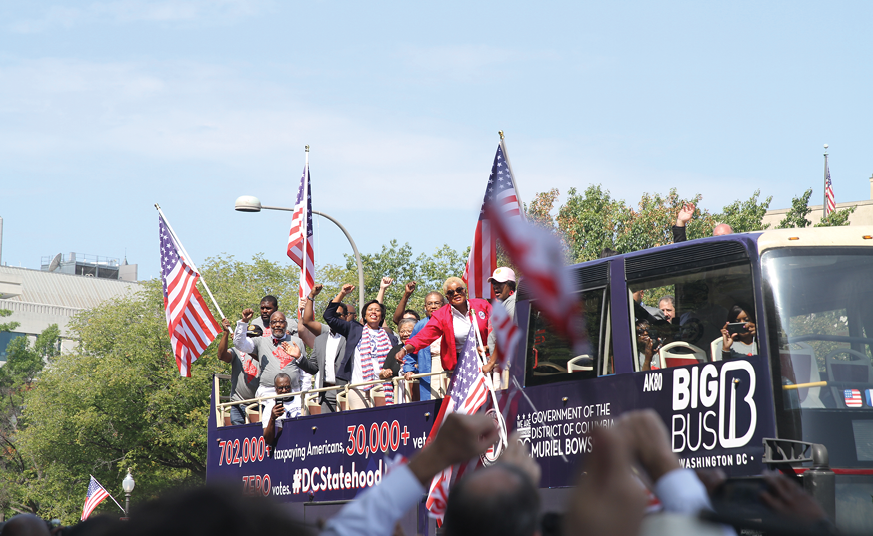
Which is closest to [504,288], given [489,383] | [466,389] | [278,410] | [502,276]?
[502,276]

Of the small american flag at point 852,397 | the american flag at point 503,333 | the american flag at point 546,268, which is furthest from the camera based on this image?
the american flag at point 503,333

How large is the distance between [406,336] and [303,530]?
9.98m

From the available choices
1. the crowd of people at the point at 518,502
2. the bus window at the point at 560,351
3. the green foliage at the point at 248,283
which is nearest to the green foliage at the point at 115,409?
the green foliage at the point at 248,283

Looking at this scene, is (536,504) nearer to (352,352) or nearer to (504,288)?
(504,288)

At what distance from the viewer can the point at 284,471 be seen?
480 inches

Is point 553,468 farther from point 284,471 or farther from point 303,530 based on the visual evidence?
point 303,530

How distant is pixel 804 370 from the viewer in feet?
24.1

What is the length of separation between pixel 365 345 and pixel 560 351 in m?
3.13

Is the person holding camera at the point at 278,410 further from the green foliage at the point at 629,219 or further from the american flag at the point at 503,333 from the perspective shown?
the green foliage at the point at 629,219

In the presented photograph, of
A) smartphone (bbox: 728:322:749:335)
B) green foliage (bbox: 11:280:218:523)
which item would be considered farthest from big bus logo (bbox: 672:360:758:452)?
green foliage (bbox: 11:280:218:523)

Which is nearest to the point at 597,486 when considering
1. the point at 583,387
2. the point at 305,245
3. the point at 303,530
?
the point at 303,530

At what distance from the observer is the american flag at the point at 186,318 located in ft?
49.9

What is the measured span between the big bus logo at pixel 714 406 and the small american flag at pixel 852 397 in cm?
62

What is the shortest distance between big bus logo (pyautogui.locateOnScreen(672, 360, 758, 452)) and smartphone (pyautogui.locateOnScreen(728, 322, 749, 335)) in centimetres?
26
